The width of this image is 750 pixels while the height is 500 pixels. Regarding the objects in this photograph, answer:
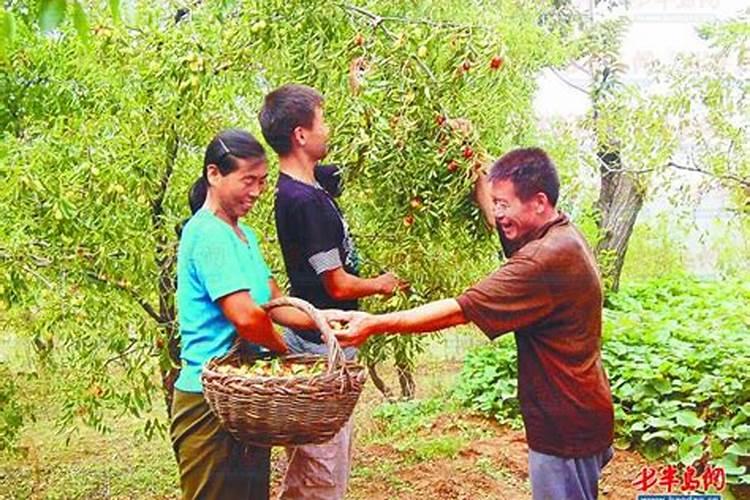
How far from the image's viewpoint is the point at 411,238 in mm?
1938

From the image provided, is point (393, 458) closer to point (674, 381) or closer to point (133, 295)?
point (674, 381)

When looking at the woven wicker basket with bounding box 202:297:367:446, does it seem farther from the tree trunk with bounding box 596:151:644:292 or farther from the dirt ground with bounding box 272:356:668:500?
the tree trunk with bounding box 596:151:644:292

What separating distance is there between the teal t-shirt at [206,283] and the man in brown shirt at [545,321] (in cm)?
20

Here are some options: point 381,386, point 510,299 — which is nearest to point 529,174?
point 510,299

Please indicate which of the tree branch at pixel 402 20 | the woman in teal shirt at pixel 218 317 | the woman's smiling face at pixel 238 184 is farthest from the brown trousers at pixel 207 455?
the tree branch at pixel 402 20

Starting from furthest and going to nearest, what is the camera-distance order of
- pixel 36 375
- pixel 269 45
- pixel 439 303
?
pixel 36 375 < pixel 269 45 < pixel 439 303

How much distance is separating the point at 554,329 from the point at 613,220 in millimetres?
3394

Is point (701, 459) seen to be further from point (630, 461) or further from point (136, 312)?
point (136, 312)

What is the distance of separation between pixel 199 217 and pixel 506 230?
509 mm

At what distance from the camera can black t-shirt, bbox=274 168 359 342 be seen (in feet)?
5.41

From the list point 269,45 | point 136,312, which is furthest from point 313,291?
point 136,312

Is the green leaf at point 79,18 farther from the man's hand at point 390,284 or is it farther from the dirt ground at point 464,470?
the dirt ground at point 464,470

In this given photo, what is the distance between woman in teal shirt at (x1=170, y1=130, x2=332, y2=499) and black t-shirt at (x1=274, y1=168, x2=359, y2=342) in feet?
0.35

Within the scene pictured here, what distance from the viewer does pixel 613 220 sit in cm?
475
